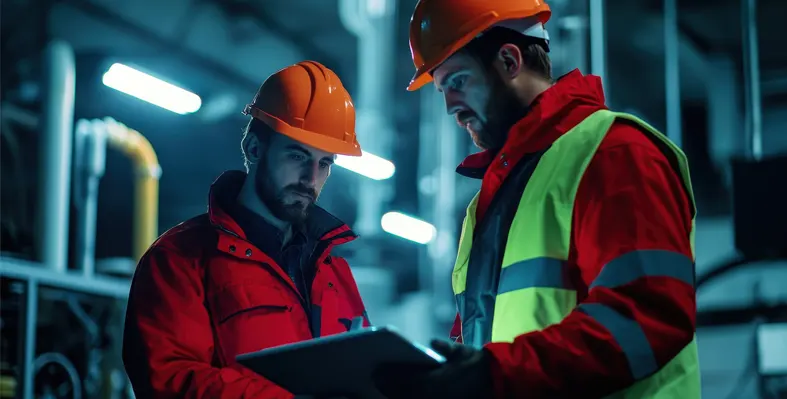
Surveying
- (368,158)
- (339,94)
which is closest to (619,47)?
(368,158)

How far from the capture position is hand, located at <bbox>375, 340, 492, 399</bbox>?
187cm

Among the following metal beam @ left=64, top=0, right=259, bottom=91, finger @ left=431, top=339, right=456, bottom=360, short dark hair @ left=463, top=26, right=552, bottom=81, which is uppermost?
metal beam @ left=64, top=0, right=259, bottom=91

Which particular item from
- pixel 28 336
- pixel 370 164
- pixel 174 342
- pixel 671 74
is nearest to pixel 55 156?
pixel 28 336

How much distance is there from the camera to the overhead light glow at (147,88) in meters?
5.70

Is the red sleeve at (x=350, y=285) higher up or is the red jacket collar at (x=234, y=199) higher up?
the red jacket collar at (x=234, y=199)

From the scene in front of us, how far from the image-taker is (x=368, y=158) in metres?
7.58

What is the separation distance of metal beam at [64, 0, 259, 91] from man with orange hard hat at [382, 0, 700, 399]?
21.9ft

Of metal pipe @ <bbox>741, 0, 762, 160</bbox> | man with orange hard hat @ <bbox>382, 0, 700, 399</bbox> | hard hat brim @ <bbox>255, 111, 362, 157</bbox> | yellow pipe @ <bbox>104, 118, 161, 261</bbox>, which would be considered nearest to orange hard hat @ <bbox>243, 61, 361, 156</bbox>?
hard hat brim @ <bbox>255, 111, 362, 157</bbox>

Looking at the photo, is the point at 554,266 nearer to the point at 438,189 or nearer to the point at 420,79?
the point at 420,79

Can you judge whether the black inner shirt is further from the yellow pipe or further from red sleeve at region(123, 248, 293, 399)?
the yellow pipe

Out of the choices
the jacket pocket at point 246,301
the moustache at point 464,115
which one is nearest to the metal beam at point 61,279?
the jacket pocket at point 246,301

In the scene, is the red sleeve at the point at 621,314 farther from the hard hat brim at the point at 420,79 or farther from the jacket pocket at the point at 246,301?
the jacket pocket at the point at 246,301

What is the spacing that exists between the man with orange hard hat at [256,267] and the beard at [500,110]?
0.58 m

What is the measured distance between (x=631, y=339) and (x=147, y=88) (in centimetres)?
453
